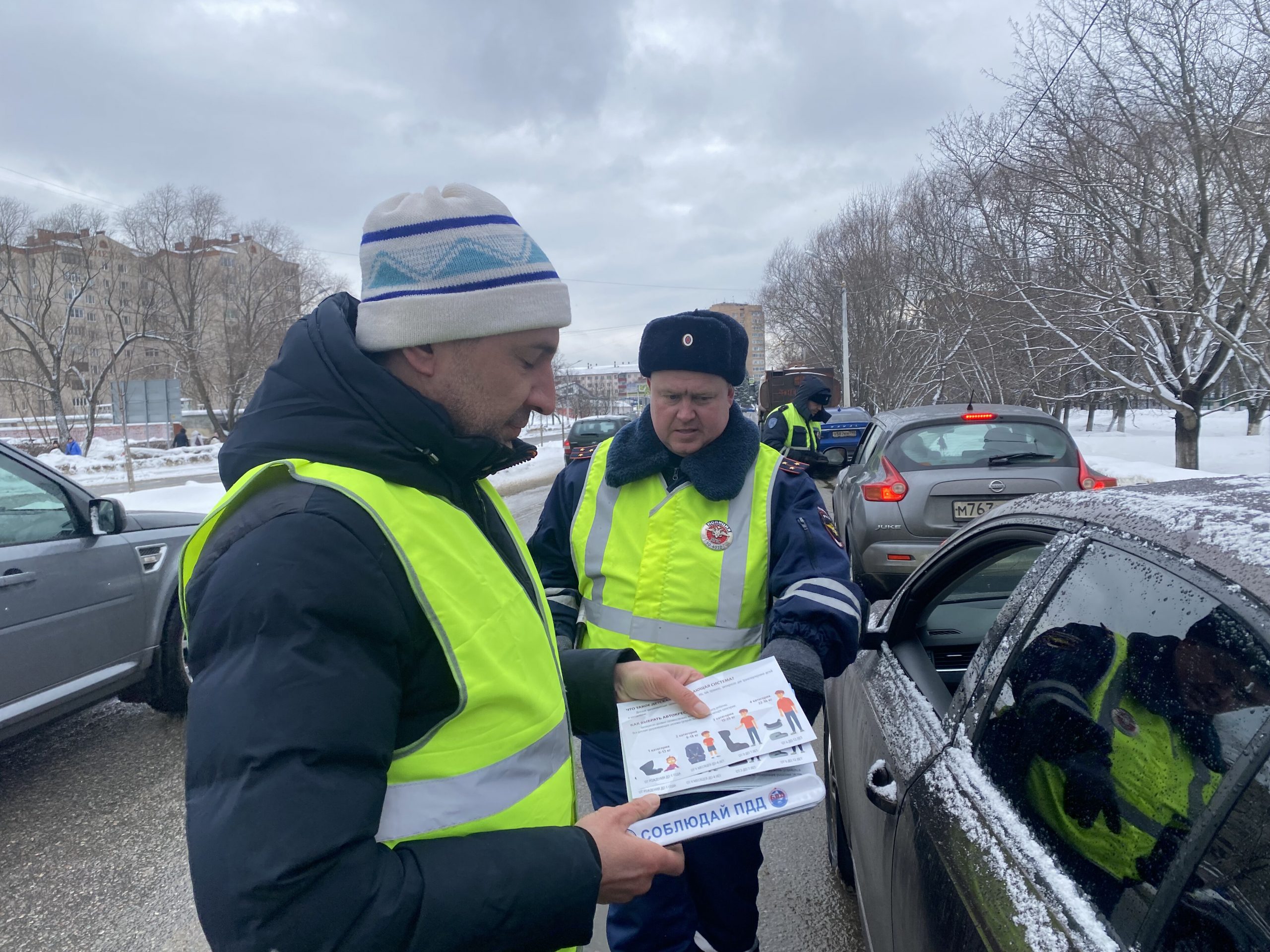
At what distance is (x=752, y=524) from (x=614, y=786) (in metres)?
0.81

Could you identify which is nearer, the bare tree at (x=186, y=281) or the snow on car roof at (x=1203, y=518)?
the snow on car roof at (x=1203, y=518)

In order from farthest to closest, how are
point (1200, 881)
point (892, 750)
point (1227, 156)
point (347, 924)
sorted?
1. point (1227, 156)
2. point (892, 750)
3. point (1200, 881)
4. point (347, 924)

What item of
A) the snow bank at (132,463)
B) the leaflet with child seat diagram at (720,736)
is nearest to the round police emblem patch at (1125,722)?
the leaflet with child seat diagram at (720,736)

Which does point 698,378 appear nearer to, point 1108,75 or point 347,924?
point 347,924

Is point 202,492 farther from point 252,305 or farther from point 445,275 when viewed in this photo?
point 252,305

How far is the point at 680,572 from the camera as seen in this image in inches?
80.4

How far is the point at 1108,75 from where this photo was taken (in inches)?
452

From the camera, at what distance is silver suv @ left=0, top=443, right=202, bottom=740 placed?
11.4 ft

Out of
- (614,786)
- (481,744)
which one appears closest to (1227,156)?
(614,786)

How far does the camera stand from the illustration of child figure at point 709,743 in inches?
54.9

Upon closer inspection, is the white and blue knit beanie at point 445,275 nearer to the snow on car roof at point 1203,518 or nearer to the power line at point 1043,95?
the snow on car roof at point 1203,518

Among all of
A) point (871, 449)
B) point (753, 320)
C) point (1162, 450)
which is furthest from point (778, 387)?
point (753, 320)

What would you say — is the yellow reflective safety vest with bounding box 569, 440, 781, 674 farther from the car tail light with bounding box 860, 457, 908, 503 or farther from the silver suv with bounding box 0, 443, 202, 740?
the car tail light with bounding box 860, 457, 908, 503

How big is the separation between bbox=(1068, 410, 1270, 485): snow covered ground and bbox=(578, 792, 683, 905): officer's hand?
25.3 ft
